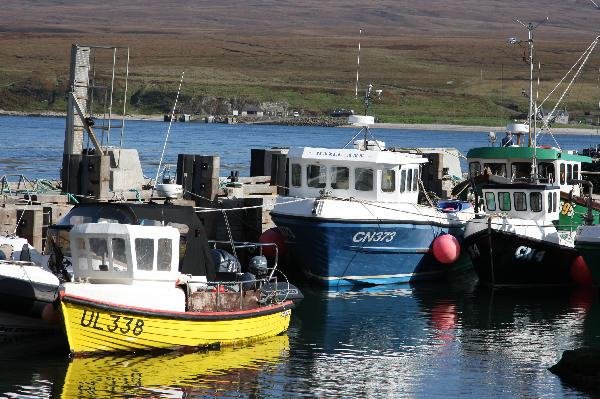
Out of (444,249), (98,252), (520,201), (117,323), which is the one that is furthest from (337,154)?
(117,323)

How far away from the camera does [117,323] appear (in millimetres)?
25156

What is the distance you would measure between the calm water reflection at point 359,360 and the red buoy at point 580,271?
118 inches

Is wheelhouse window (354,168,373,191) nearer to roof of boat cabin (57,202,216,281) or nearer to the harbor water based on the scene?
the harbor water

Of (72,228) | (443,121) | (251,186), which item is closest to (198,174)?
(251,186)

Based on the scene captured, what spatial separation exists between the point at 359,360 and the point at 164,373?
13.2 ft

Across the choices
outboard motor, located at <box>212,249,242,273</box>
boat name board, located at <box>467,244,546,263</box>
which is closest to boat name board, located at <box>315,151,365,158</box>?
boat name board, located at <box>467,244,546,263</box>

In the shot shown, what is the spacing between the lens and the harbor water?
24109 mm

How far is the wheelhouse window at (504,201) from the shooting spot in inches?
1510

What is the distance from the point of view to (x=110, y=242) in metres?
25.4

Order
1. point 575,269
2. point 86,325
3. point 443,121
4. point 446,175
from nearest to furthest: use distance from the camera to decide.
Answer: point 86,325 → point 575,269 → point 446,175 → point 443,121

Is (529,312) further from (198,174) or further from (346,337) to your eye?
(198,174)

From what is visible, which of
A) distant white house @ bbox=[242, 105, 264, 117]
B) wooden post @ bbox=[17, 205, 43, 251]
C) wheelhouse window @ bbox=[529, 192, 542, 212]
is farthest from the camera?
distant white house @ bbox=[242, 105, 264, 117]

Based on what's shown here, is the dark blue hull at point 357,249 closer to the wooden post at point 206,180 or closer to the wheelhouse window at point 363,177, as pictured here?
the wheelhouse window at point 363,177

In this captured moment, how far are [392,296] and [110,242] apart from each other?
38.1 ft
